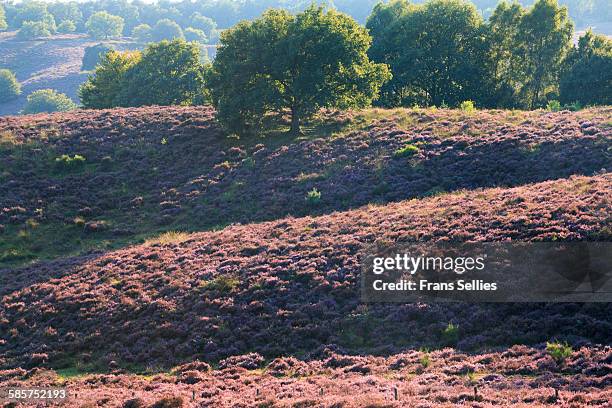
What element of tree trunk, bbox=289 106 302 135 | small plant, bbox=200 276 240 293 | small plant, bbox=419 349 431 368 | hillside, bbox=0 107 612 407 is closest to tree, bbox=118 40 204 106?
hillside, bbox=0 107 612 407

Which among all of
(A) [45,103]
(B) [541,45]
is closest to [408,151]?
(B) [541,45]

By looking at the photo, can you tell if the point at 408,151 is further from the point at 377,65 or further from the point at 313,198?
the point at 377,65

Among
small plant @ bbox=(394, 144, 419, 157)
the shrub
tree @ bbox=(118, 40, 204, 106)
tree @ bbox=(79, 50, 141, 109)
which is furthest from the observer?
tree @ bbox=(79, 50, 141, 109)

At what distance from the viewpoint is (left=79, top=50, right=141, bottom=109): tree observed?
270 feet

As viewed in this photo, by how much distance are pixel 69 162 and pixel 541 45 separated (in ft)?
174

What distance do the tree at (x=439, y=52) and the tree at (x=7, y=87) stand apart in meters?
137

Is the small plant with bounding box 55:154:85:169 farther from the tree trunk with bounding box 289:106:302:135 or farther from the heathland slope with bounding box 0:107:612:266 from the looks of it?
the tree trunk with bounding box 289:106:302:135

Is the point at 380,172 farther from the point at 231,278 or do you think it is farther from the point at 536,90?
the point at 536,90

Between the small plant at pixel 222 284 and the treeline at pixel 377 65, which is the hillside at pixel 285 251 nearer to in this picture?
the small plant at pixel 222 284

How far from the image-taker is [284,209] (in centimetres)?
3950

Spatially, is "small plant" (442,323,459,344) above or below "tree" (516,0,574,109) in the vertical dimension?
below

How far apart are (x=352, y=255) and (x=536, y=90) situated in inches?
1970

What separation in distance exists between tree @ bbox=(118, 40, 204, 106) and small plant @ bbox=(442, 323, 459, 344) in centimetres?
5981

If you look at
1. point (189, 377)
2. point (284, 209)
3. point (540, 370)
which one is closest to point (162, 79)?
point (284, 209)
